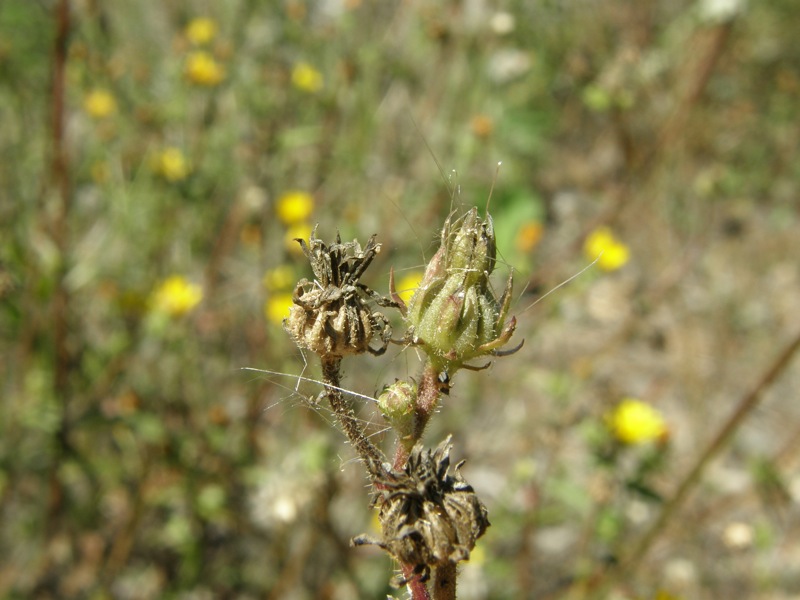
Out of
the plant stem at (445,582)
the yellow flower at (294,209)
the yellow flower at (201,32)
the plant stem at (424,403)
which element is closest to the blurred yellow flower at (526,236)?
the yellow flower at (294,209)

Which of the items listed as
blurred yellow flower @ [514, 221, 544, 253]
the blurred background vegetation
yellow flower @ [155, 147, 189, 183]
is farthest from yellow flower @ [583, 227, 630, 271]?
yellow flower @ [155, 147, 189, 183]

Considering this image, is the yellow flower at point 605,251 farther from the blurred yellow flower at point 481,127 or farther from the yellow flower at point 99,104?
the yellow flower at point 99,104

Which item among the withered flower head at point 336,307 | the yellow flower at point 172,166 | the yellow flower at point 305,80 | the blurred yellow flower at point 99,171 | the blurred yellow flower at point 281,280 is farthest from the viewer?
the yellow flower at point 305,80

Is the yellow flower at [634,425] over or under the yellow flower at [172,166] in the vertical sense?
under

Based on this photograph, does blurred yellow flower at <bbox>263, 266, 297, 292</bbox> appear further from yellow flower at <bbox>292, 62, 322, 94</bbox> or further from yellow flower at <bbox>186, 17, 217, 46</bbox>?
yellow flower at <bbox>186, 17, 217, 46</bbox>

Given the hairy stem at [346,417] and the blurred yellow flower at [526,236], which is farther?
the blurred yellow flower at [526,236]

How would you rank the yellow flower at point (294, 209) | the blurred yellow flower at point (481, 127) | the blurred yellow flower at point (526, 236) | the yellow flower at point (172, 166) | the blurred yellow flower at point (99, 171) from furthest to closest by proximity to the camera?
the blurred yellow flower at point (526, 236) → the blurred yellow flower at point (481, 127) → the blurred yellow flower at point (99, 171) → the yellow flower at point (294, 209) → the yellow flower at point (172, 166)
